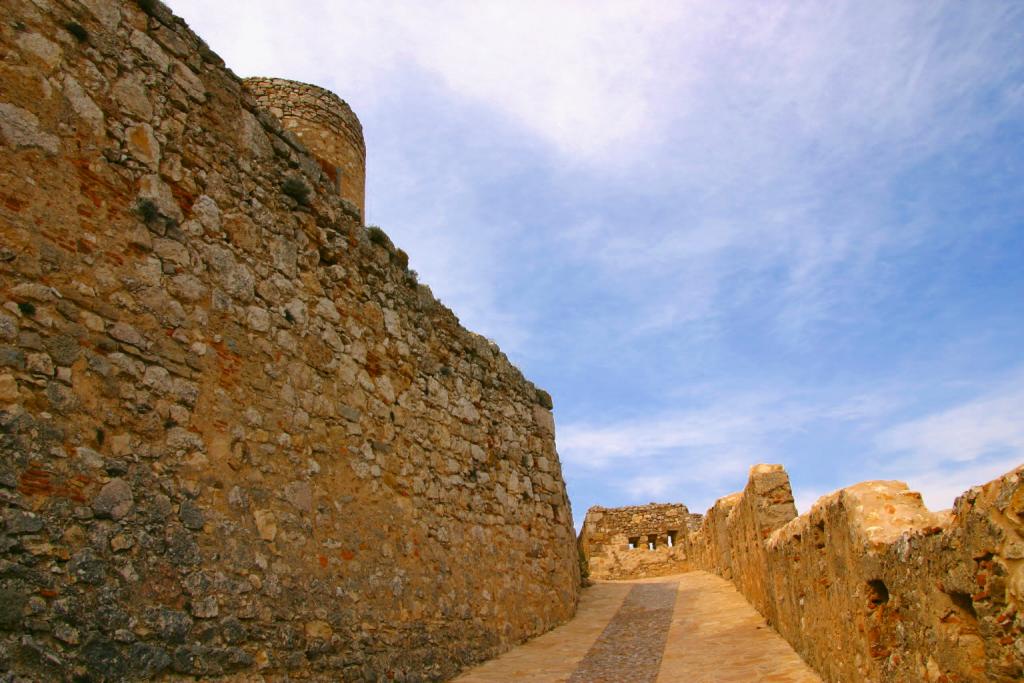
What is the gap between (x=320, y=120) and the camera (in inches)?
410

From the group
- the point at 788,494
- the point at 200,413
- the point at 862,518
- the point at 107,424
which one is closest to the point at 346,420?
the point at 200,413

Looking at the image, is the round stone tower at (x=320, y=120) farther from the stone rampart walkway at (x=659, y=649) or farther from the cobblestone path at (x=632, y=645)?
the cobblestone path at (x=632, y=645)

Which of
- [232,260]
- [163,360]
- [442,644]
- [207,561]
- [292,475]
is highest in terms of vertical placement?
[232,260]

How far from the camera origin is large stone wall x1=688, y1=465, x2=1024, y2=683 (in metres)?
2.89

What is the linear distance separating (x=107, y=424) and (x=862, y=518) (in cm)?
451

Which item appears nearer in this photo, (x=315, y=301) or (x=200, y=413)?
(x=200, y=413)

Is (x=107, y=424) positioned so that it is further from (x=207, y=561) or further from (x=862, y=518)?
(x=862, y=518)

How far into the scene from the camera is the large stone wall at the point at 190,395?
13.0 feet

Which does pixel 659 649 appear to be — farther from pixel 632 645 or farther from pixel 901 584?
pixel 901 584

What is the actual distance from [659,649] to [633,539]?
14789 mm

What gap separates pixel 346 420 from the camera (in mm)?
6477

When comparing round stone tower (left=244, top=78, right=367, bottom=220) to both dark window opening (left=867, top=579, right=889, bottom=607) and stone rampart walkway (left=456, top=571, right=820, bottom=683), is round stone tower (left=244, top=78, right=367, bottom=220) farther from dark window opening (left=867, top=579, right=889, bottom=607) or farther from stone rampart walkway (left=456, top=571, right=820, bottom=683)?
dark window opening (left=867, top=579, right=889, bottom=607)

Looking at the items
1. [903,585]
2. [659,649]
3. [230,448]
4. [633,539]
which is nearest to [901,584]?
[903,585]

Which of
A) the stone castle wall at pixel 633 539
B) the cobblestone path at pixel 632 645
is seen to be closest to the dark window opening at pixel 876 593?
the cobblestone path at pixel 632 645
